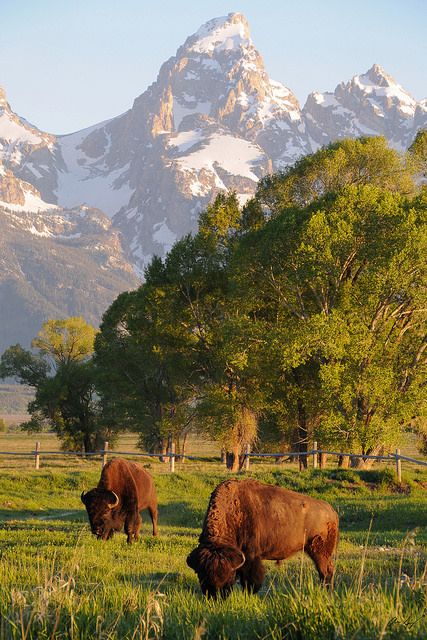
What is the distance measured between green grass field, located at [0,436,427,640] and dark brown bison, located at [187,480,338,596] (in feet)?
1.40

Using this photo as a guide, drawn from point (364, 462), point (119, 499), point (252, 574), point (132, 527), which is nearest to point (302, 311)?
point (364, 462)

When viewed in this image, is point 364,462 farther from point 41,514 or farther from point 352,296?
point 41,514

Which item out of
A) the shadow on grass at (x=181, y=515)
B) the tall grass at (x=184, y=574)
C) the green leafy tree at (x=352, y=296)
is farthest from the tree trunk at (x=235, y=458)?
the shadow on grass at (x=181, y=515)

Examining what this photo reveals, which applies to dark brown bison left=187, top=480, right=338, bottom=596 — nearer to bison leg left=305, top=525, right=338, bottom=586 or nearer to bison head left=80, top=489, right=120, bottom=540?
bison leg left=305, top=525, right=338, bottom=586

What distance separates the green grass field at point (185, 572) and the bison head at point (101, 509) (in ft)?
0.95

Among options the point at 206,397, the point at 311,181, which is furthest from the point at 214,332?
the point at 311,181

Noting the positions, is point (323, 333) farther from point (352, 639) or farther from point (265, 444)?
point (352, 639)

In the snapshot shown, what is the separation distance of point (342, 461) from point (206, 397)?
32.7 ft

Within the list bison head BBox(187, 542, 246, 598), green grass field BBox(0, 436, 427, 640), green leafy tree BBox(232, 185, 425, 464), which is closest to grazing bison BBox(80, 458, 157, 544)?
green grass field BBox(0, 436, 427, 640)

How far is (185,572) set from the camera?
38.8 feet

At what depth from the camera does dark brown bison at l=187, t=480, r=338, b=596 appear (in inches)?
374

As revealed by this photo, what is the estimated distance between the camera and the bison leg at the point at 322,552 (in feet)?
35.0

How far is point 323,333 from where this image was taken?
108 feet

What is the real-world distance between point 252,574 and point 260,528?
60 cm
